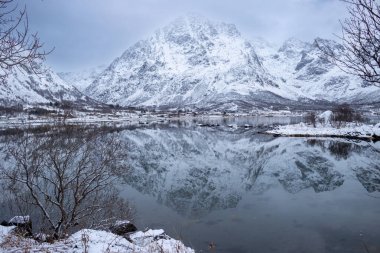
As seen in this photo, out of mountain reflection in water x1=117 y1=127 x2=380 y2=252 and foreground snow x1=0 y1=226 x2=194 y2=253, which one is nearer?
foreground snow x1=0 y1=226 x2=194 y2=253

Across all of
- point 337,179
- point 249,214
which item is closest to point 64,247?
point 249,214

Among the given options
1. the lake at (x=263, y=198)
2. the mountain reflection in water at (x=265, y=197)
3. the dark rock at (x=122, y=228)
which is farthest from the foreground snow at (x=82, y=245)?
the mountain reflection in water at (x=265, y=197)

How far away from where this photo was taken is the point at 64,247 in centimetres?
981

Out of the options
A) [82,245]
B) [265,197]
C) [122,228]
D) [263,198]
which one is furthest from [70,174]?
[265,197]

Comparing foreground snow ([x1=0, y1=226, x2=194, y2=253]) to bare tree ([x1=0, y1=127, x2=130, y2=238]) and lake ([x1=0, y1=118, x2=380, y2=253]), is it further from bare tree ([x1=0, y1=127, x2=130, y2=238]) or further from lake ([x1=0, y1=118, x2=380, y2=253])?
bare tree ([x1=0, y1=127, x2=130, y2=238])

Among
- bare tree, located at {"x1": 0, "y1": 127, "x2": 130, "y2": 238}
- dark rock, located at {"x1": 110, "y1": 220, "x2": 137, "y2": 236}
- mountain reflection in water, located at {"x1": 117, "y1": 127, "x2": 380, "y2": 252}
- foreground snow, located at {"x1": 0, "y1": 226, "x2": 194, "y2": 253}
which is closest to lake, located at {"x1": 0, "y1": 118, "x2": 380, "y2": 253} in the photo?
mountain reflection in water, located at {"x1": 117, "y1": 127, "x2": 380, "y2": 252}

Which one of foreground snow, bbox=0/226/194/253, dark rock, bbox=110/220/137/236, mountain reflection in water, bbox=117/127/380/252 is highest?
foreground snow, bbox=0/226/194/253

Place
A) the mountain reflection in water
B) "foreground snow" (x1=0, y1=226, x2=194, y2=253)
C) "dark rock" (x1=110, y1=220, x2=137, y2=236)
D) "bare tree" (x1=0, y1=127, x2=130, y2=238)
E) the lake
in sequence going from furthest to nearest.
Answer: the mountain reflection in water
the lake
"bare tree" (x1=0, y1=127, x2=130, y2=238)
"dark rock" (x1=110, y1=220, x2=137, y2=236)
"foreground snow" (x1=0, y1=226, x2=194, y2=253)

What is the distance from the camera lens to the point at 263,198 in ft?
86.2

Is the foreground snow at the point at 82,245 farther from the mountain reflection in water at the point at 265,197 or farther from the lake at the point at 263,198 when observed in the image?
the mountain reflection in water at the point at 265,197

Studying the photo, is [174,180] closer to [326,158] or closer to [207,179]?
[207,179]

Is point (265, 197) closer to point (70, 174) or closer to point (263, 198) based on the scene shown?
point (263, 198)

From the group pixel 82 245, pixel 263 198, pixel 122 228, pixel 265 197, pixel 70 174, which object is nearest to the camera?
pixel 82 245

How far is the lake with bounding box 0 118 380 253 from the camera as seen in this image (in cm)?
1689
